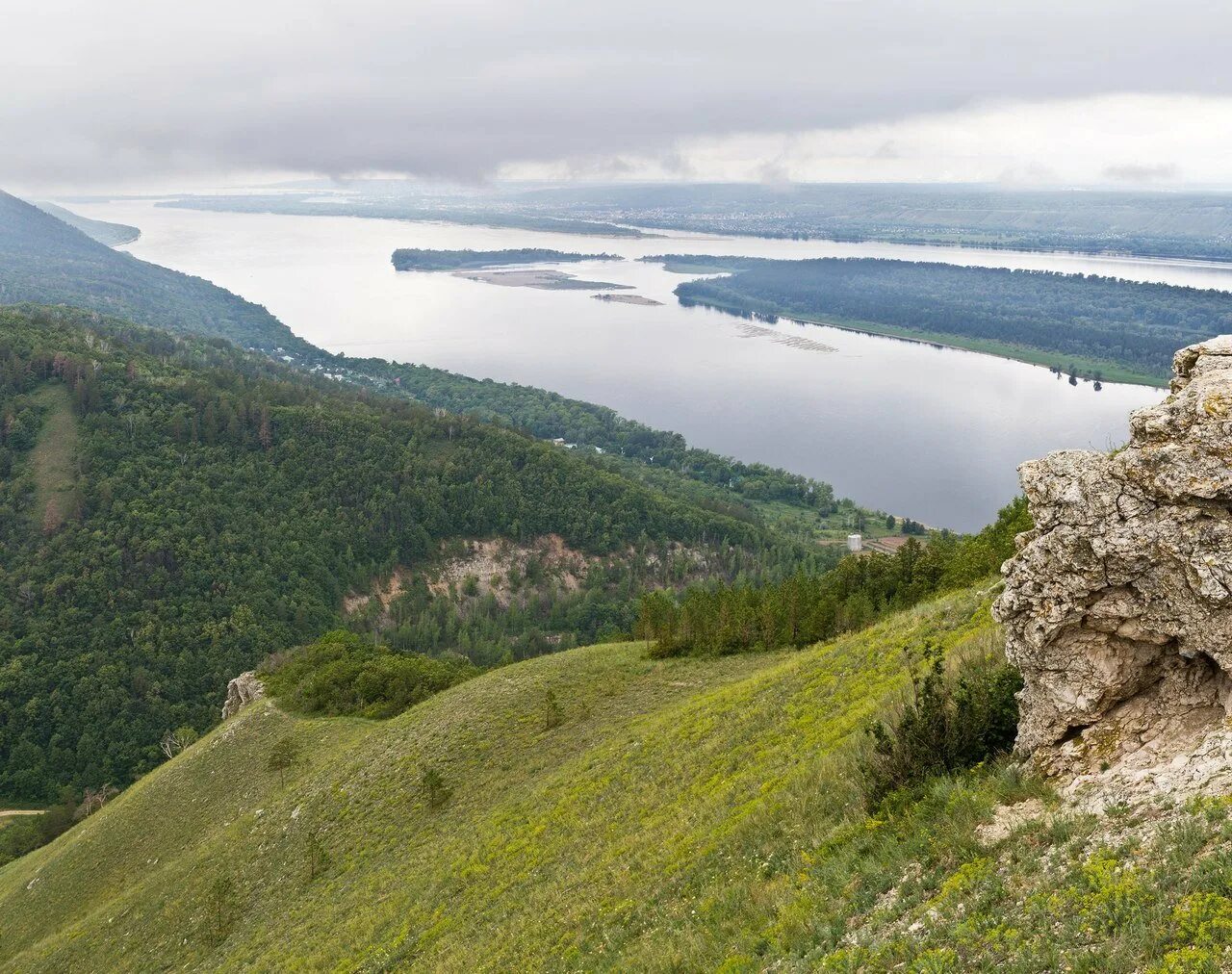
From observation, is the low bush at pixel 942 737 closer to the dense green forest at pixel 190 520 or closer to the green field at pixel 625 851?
the green field at pixel 625 851

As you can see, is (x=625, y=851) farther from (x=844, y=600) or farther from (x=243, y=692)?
(x=243, y=692)

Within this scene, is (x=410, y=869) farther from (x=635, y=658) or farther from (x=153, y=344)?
(x=153, y=344)

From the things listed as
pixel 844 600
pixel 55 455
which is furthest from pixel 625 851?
pixel 55 455

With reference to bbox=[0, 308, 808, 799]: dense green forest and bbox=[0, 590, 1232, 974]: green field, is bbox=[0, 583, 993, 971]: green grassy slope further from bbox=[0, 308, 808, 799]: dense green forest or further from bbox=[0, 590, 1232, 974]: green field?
bbox=[0, 308, 808, 799]: dense green forest

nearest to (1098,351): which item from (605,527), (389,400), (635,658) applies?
(605,527)

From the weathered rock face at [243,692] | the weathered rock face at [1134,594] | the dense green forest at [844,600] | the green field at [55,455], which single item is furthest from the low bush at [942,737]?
the green field at [55,455]

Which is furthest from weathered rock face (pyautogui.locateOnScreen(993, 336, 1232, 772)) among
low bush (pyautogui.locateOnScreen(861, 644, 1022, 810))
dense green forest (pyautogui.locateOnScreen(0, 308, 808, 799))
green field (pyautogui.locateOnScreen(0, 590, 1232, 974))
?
dense green forest (pyautogui.locateOnScreen(0, 308, 808, 799))
